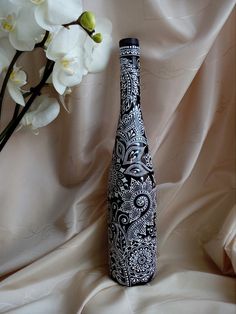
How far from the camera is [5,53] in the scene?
0.61 meters

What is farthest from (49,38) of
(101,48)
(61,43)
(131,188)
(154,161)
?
(154,161)

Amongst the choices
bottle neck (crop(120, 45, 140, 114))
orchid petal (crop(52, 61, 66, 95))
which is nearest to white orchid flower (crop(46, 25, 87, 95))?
orchid petal (crop(52, 61, 66, 95))

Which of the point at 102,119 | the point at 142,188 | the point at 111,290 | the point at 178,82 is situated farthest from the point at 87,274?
the point at 178,82

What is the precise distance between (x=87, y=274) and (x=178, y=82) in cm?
47

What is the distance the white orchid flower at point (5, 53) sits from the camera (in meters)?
0.60

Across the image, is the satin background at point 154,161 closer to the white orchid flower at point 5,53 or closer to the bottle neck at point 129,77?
the bottle neck at point 129,77

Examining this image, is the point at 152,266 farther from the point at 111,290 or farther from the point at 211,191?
the point at 211,191

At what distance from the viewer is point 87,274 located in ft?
2.72

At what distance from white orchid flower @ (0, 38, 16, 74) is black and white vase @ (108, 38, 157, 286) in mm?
232

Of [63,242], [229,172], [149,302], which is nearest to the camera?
[149,302]

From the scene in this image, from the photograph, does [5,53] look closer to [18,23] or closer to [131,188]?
[18,23]

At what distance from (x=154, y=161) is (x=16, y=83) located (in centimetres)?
42

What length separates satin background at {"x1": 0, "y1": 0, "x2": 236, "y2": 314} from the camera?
0.80 metres

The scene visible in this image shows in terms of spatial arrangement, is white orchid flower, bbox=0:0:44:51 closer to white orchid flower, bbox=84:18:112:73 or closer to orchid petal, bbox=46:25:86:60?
orchid petal, bbox=46:25:86:60
